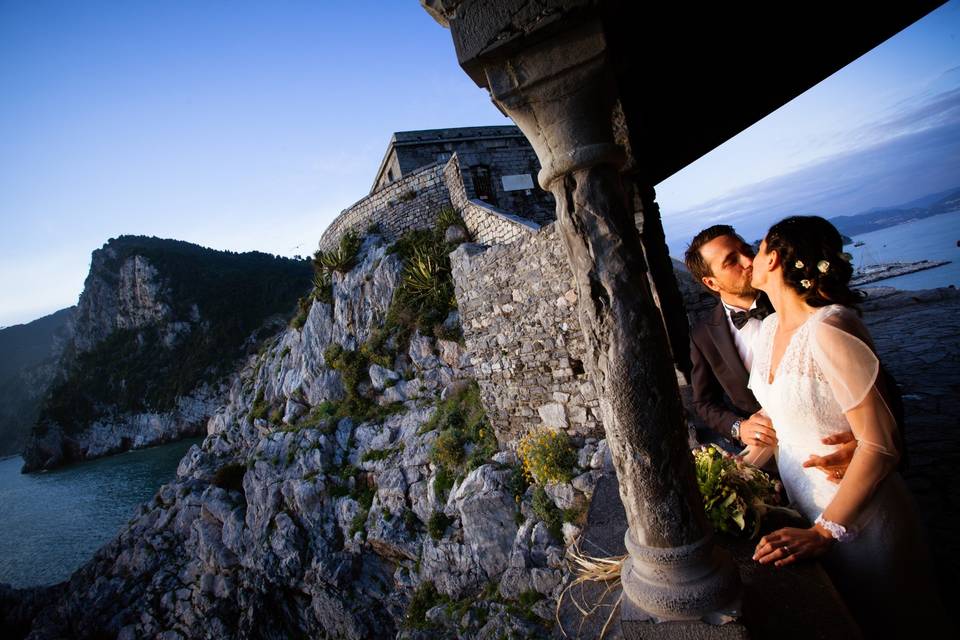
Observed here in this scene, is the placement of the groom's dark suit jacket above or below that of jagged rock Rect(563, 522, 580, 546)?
above

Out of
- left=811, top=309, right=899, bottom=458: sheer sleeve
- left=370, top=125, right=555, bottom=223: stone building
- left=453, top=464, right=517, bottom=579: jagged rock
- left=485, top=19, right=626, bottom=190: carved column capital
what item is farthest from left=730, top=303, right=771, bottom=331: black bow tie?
left=370, top=125, right=555, bottom=223: stone building

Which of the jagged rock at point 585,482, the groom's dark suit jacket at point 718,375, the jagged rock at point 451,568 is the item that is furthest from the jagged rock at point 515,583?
the groom's dark suit jacket at point 718,375

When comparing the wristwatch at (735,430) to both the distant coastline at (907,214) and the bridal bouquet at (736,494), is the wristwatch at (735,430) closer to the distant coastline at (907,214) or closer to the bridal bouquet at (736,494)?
the bridal bouquet at (736,494)

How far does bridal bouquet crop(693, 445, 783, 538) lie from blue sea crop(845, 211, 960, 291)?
42.1 ft

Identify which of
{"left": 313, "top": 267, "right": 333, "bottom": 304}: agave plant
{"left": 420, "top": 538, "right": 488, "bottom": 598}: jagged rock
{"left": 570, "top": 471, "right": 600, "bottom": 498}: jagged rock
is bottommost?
{"left": 420, "top": 538, "right": 488, "bottom": 598}: jagged rock

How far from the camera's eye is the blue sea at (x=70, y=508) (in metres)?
18.9

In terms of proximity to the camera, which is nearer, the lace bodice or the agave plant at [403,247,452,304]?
the lace bodice

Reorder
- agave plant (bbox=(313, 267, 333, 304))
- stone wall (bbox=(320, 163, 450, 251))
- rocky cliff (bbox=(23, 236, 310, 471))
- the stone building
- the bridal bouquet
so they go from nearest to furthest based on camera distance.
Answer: the bridal bouquet
the stone building
stone wall (bbox=(320, 163, 450, 251))
agave plant (bbox=(313, 267, 333, 304))
rocky cliff (bbox=(23, 236, 310, 471))

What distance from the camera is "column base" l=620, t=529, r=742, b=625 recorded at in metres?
1.58

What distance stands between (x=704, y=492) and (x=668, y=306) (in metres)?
2.11

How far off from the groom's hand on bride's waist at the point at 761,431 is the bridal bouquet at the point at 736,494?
20 cm

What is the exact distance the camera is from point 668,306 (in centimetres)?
381

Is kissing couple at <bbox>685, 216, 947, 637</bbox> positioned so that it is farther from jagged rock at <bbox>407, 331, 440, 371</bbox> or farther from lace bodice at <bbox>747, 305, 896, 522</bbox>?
jagged rock at <bbox>407, 331, 440, 371</bbox>

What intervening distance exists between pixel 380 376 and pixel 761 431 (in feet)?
36.6
